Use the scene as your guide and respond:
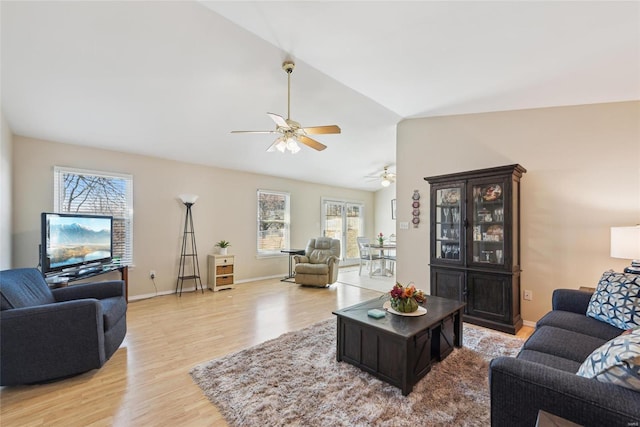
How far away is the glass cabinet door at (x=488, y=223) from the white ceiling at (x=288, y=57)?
1112 millimetres

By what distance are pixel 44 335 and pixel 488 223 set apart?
4.47m

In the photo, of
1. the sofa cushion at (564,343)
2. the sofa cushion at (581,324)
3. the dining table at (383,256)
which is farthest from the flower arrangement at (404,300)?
the dining table at (383,256)

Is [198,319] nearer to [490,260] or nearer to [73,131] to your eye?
[73,131]

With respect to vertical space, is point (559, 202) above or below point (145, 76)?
below

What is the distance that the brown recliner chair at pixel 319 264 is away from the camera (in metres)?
5.37

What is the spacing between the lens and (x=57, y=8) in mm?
2100

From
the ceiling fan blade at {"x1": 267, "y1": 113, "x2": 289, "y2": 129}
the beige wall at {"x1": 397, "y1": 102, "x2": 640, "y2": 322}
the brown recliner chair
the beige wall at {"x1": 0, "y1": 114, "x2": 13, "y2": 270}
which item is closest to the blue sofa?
the beige wall at {"x1": 0, "y1": 114, "x2": 13, "y2": 270}

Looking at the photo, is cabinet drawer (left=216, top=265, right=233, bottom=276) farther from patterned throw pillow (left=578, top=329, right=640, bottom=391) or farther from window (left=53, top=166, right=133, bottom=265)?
patterned throw pillow (left=578, top=329, right=640, bottom=391)

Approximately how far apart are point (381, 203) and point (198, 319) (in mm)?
6385

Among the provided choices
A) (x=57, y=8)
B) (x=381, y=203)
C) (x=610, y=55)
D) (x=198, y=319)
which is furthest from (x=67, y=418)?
(x=381, y=203)

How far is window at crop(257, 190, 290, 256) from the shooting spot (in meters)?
6.20

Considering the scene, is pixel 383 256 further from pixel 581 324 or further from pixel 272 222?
pixel 581 324

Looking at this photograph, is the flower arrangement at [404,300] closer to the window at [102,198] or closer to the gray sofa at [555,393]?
the gray sofa at [555,393]

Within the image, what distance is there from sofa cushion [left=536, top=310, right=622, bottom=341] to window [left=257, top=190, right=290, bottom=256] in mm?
5075
